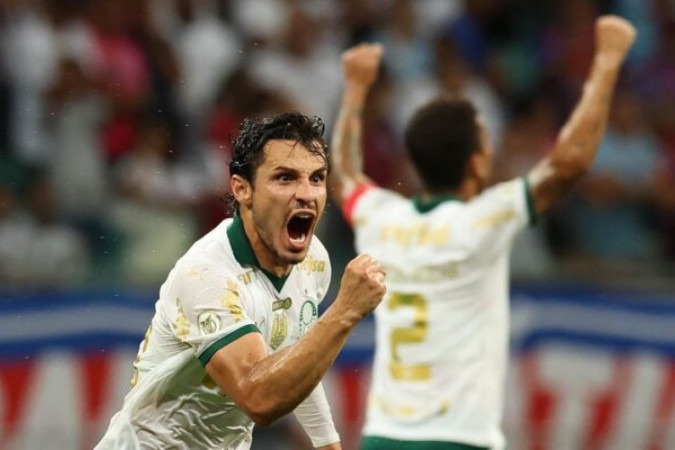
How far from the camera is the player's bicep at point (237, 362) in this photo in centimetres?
445

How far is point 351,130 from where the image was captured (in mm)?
7293

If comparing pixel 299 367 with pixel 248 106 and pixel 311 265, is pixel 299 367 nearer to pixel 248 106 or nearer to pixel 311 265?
pixel 311 265

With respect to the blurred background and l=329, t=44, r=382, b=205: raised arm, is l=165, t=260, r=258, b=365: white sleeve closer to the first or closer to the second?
l=329, t=44, r=382, b=205: raised arm

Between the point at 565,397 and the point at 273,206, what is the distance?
4897 mm

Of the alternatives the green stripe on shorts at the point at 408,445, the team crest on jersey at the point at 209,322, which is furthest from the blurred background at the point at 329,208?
the team crest on jersey at the point at 209,322

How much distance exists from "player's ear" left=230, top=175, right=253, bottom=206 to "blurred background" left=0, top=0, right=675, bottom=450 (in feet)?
14.2

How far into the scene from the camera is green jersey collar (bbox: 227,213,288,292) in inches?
190

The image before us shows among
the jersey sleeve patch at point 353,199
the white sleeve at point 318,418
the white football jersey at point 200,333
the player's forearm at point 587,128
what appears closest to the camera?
the white football jersey at point 200,333

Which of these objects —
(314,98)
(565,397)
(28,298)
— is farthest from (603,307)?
(28,298)

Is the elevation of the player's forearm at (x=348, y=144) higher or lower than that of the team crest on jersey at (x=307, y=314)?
higher

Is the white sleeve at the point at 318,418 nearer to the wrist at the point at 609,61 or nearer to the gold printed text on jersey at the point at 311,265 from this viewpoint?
the gold printed text on jersey at the point at 311,265

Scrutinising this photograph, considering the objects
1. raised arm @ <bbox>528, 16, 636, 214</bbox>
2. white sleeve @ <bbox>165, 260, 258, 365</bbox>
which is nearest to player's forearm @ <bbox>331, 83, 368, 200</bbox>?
raised arm @ <bbox>528, 16, 636, 214</bbox>

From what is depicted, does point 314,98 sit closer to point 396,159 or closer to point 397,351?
point 396,159

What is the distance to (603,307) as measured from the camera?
934 centimetres
